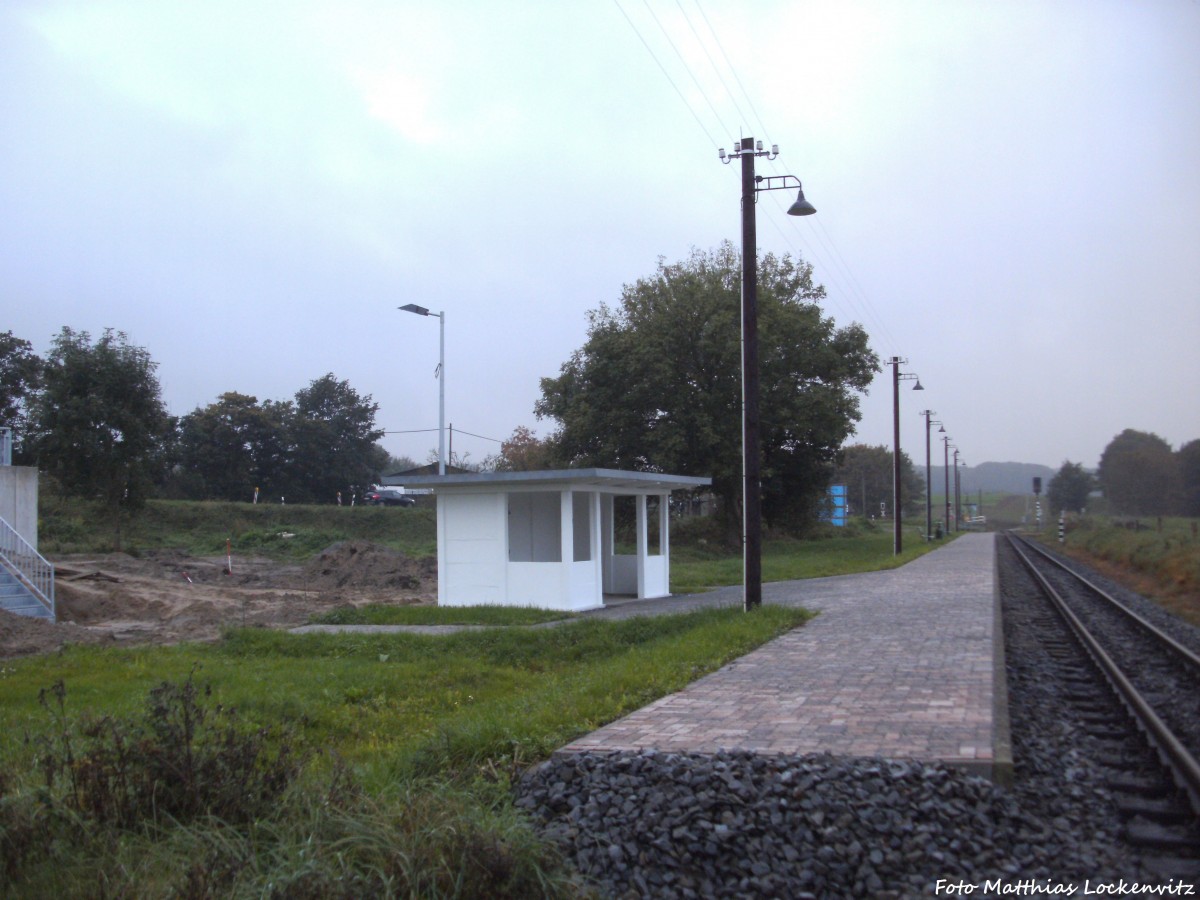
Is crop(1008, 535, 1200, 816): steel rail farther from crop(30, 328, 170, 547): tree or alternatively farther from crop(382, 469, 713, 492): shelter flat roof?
crop(30, 328, 170, 547): tree

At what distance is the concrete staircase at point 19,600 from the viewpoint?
67.8 feet

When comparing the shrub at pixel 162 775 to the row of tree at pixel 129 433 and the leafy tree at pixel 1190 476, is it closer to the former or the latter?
the leafy tree at pixel 1190 476

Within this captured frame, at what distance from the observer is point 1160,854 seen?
5789 mm

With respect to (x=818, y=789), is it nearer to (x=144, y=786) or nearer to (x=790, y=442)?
(x=144, y=786)

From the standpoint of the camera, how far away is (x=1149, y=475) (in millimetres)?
12688

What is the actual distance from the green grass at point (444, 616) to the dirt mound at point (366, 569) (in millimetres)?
10592

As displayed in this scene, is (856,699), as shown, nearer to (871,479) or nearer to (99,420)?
(99,420)

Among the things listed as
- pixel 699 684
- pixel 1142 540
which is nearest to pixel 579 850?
pixel 699 684

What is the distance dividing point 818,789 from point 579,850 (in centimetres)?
135

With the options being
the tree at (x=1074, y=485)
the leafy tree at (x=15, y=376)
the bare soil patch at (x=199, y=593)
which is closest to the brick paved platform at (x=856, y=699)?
the tree at (x=1074, y=485)

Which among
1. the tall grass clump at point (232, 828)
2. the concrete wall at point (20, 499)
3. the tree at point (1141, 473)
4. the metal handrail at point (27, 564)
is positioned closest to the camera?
the tall grass clump at point (232, 828)

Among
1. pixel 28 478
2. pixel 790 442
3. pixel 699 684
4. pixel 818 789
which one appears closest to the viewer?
pixel 818 789

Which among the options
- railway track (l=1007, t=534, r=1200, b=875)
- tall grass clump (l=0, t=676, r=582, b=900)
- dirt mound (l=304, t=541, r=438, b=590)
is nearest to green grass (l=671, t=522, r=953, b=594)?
dirt mound (l=304, t=541, r=438, b=590)

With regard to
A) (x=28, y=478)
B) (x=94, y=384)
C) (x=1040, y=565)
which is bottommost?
(x=1040, y=565)
